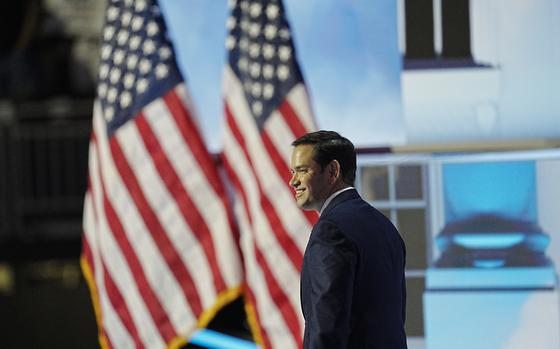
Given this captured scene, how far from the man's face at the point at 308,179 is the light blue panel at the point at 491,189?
1830 millimetres

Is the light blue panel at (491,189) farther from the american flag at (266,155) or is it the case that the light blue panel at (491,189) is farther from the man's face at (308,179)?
the man's face at (308,179)

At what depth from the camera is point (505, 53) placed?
5.39 meters

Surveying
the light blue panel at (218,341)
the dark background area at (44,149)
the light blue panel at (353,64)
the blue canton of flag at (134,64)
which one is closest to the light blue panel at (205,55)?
the blue canton of flag at (134,64)

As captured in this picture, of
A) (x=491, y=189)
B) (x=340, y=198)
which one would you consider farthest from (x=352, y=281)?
(x=491, y=189)

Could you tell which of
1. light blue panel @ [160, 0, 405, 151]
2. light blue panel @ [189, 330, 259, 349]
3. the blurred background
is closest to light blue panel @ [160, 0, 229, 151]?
the blurred background

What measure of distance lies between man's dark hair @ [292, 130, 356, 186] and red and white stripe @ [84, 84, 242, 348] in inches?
78.2

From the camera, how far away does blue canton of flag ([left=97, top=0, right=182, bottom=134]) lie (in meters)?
5.80

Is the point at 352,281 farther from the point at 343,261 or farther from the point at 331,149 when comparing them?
the point at 331,149

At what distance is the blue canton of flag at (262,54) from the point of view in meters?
5.64

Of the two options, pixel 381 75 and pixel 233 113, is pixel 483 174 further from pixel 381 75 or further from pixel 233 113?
pixel 233 113

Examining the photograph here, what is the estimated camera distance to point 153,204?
5777 mm

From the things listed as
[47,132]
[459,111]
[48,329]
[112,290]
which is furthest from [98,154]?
[47,132]

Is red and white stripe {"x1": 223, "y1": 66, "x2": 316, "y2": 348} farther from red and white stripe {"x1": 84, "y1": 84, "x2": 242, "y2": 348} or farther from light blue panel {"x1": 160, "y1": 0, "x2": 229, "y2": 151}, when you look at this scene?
light blue panel {"x1": 160, "y1": 0, "x2": 229, "y2": 151}

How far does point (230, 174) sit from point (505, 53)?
57.8 inches
